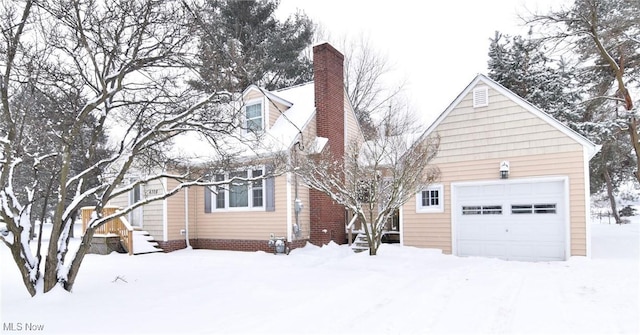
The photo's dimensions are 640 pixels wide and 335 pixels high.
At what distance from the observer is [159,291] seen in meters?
6.52

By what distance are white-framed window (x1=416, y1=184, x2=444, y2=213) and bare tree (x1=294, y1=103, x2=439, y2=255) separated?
0.51 meters

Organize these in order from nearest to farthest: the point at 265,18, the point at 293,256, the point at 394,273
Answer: the point at 394,273, the point at 293,256, the point at 265,18

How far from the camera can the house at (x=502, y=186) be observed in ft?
31.6

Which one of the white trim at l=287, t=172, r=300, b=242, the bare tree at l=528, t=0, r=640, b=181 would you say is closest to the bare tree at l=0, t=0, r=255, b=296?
the white trim at l=287, t=172, r=300, b=242

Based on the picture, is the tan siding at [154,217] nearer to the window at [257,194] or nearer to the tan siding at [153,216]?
the tan siding at [153,216]

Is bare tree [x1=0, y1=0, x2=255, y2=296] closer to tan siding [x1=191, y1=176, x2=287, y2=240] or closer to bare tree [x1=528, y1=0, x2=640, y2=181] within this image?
tan siding [x1=191, y1=176, x2=287, y2=240]

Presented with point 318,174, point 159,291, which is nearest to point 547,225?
point 318,174

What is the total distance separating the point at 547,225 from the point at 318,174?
5.99m

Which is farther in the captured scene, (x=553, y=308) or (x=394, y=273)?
(x=394, y=273)

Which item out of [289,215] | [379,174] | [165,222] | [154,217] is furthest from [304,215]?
[154,217]

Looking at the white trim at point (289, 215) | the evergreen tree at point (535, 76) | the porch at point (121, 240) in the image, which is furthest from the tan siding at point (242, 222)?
the evergreen tree at point (535, 76)

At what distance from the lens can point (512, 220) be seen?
10.4m

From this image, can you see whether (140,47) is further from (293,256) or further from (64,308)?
(293,256)

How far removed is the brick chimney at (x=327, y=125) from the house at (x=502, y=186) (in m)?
2.36
